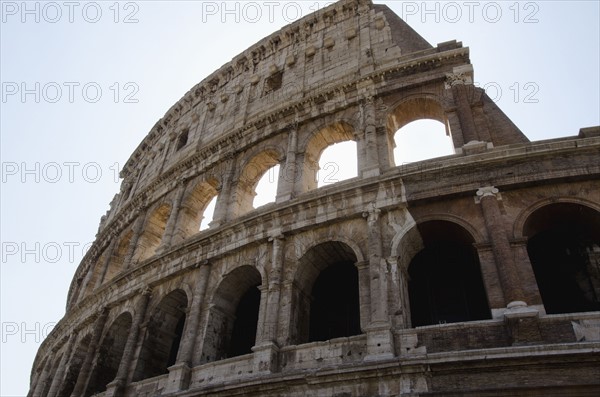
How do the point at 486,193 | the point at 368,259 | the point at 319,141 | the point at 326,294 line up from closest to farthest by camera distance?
the point at 486,193 → the point at 368,259 → the point at 326,294 → the point at 319,141

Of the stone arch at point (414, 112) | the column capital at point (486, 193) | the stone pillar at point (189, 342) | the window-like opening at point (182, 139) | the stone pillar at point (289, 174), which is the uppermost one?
the window-like opening at point (182, 139)

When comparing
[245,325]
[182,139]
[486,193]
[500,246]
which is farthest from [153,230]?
[500,246]

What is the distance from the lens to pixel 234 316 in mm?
10367

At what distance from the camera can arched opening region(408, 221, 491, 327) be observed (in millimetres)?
8508

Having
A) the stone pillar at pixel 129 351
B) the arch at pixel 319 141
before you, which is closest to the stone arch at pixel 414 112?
the arch at pixel 319 141

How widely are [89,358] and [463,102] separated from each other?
1139 cm

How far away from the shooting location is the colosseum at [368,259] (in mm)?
6918

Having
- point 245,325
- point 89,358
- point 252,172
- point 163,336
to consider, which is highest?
point 252,172

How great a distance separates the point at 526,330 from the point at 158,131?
57.1 feet

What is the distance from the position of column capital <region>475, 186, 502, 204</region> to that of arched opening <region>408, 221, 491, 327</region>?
2.16ft

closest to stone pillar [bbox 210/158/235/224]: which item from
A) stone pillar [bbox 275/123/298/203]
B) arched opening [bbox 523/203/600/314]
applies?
stone pillar [bbox 275/123/298/203]

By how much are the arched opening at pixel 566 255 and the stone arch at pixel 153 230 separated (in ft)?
35.3

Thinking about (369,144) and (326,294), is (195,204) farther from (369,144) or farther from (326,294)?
(369,144)

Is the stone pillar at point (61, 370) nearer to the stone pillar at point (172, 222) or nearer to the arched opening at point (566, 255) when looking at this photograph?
the stone pillar at point (172, 222)
